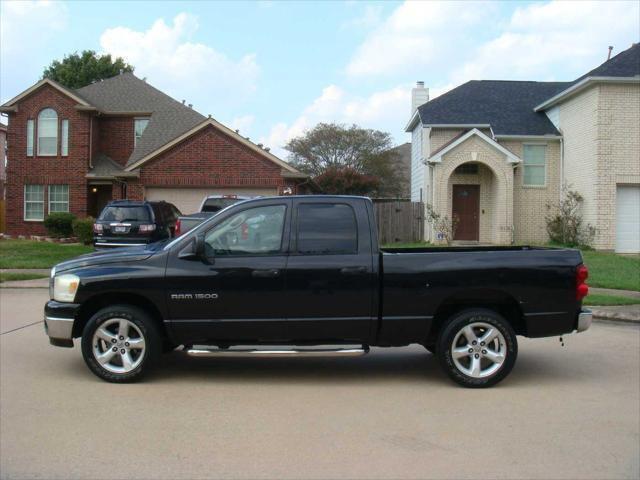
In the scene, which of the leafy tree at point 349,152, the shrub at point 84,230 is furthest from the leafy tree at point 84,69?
the shrub at point 84,230

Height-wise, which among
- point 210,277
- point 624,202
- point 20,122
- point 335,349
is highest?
point 20,122

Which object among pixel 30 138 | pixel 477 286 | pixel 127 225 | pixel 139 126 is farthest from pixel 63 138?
pixel 477 286

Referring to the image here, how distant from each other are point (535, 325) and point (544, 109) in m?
22.7

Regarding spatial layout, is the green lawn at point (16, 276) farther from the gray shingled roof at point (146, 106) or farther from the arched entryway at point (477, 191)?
the arched entryway at point (477, 191)

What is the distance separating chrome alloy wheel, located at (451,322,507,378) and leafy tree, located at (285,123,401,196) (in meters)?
A: 49.0

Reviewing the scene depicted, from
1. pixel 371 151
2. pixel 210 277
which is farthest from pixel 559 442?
pixel 371 151

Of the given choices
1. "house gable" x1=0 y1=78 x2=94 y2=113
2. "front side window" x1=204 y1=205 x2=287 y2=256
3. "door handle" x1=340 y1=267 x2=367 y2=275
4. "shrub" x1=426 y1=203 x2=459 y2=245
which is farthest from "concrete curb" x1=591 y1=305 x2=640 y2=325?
"house gable" x1=0 y1=78 x2=94 y2=113

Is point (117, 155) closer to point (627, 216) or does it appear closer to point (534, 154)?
point (534, 154)

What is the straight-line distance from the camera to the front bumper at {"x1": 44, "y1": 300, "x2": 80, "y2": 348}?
21.6 feet

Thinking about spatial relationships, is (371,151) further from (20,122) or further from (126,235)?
(126,235)

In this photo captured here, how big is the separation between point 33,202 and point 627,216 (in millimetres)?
24860

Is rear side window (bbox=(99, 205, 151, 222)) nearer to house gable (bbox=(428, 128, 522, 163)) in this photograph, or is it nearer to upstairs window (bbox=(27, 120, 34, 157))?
house gable (bbox=(428, 128, 522, 163))

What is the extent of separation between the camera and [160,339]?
6.60m

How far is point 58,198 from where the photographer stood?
30.0m
